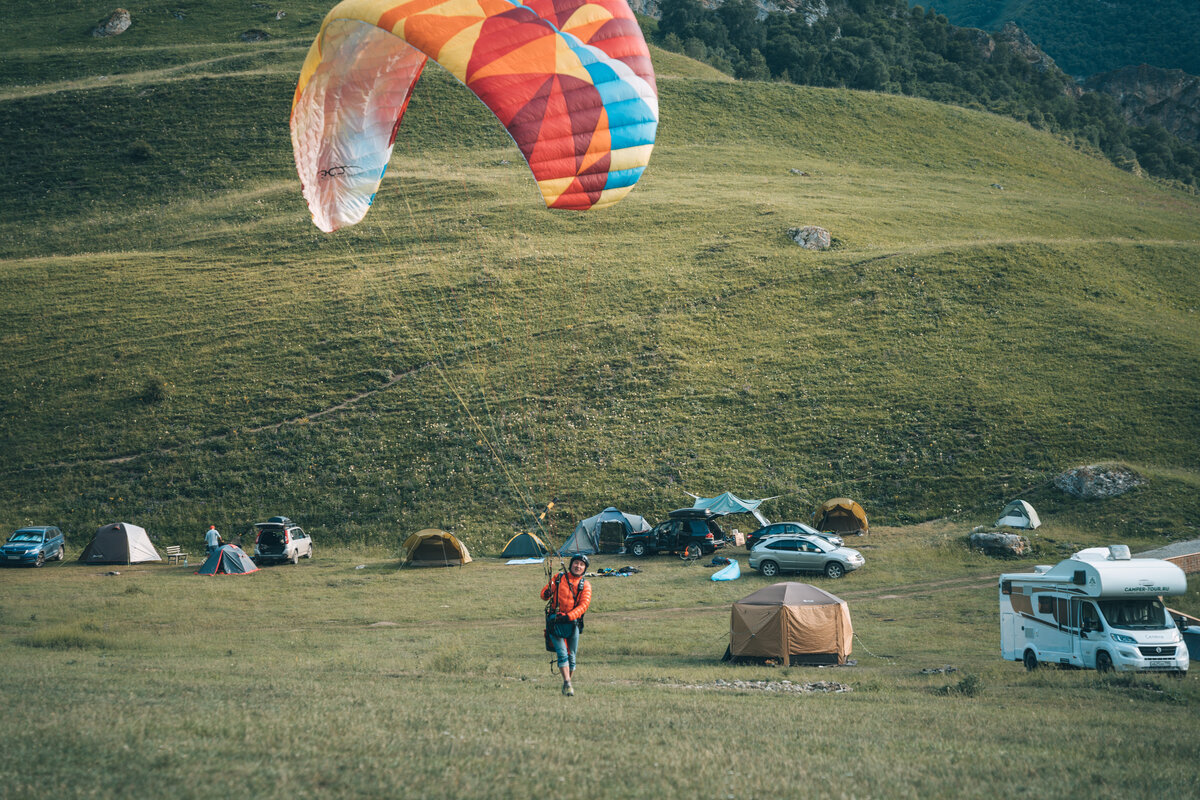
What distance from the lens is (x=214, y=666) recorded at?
1271 cm

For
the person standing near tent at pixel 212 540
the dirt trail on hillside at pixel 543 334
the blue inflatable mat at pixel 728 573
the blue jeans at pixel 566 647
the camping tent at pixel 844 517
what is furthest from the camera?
the dirt trail on hillside at pixel 543 334

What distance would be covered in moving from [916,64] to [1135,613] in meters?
120

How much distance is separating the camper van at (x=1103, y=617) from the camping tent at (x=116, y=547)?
85.3 ft

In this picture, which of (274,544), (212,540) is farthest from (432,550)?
(212,540)

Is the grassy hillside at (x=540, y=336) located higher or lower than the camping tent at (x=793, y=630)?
higher

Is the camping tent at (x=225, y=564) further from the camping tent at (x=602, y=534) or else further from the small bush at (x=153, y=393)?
the small bush at (x=153, y=393)

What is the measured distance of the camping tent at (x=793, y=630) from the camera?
15.1 metres

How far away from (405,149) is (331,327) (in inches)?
1165

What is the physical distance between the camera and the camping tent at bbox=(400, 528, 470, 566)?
90.6ft

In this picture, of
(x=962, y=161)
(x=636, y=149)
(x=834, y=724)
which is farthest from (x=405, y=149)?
(x=834, y=724)

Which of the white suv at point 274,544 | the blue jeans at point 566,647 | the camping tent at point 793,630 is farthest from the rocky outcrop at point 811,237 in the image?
the blue jeans at point 566,647

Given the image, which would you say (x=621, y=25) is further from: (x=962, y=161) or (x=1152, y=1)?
(x=1152, y=1)

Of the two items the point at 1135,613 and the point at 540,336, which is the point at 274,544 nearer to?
the point at 540,336

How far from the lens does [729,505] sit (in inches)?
1176
